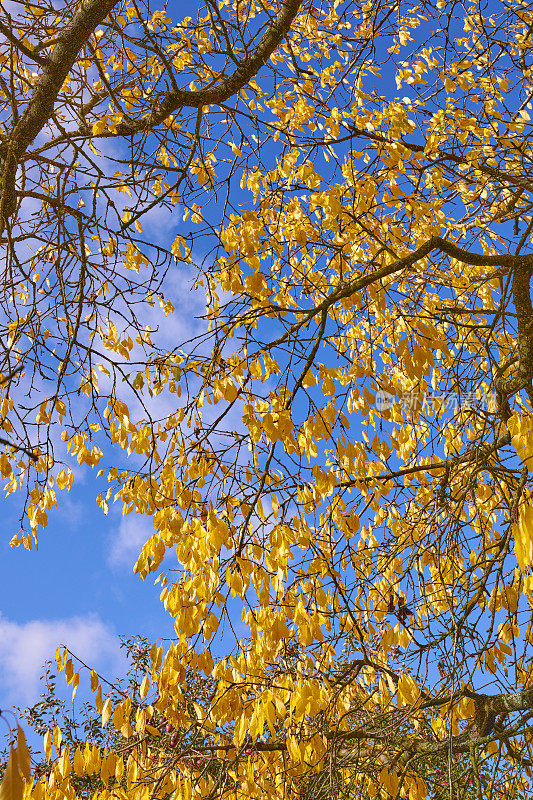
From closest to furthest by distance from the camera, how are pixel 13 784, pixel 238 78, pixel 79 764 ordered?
1. pixel 13 784
2. pixel 79 764
3. pixel 238 78

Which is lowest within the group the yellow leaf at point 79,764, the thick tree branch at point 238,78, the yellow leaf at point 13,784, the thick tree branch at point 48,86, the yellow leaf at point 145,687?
the yellow leaf at point 13,784

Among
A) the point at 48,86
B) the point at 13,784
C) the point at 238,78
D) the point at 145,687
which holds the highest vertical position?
the point at 238,78

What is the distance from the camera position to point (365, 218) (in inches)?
139

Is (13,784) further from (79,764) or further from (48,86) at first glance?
(48,86)

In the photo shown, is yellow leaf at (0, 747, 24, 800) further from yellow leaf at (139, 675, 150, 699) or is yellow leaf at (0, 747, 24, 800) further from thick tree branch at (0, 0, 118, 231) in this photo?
thick tree branch at (0, 0, 118, 231)

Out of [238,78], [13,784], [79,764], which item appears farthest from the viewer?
[238,78]

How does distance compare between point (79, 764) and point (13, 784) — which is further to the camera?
point (79, 764)

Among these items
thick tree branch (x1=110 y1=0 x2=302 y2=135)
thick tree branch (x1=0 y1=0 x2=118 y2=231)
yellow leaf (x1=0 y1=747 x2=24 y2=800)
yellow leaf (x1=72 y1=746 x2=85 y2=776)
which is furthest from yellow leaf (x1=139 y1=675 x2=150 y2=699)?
thick tree branch (x1=110 y1=0 x2=302 y2=135)

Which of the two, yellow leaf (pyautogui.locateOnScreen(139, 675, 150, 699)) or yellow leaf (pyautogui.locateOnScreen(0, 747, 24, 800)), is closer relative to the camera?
yellow leaf (pyautogui.locateOnScreen(0, 747, 24, 800))

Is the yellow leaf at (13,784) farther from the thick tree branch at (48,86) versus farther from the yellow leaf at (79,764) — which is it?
the thick tree branch at (48,86)

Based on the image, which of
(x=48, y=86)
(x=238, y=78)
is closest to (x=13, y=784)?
(x=48, y=86)

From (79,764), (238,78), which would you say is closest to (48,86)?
(238,78)

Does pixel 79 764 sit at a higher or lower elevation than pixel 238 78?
lower

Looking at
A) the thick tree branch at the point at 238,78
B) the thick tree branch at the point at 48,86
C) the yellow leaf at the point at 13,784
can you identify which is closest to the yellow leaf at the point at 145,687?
the yellow leaf at the point at 13,784
